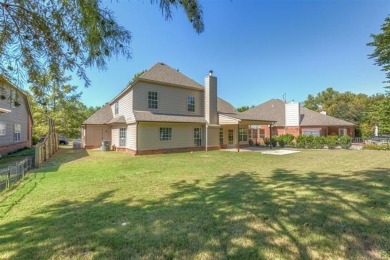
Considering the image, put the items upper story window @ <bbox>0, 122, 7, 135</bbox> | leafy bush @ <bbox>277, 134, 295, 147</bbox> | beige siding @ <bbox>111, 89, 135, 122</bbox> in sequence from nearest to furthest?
1. upper story window @ <bbox>0, 122, 7, 135</bbox>
2. beige siding @ <bbox>111, 89, 135, 122</bbox>
3. leafy bush @ <bbox>277, 134, 295, 147</bbox>

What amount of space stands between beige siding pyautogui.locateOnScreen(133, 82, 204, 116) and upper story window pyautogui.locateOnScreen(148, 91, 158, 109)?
25cm

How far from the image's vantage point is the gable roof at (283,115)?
28.8m

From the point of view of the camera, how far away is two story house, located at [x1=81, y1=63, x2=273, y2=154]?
1694 centimetres

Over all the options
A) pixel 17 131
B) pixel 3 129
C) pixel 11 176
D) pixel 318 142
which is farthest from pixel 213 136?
pixel 17 131

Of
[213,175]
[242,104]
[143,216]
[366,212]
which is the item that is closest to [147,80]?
[213,175]

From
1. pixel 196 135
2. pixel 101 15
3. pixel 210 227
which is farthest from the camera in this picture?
pixel 196 135

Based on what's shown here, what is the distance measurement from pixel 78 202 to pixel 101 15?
4.22 meters

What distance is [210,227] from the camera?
370cm

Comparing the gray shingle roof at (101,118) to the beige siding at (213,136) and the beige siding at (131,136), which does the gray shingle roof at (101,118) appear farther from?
the beige siding at (213,136)

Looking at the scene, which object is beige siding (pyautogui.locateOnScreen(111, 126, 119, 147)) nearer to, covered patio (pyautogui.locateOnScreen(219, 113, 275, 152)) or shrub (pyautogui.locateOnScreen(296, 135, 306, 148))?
covered patio (pyautogui.locateOnScreen(219, 113, 275, 152))

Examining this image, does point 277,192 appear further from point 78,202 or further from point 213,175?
point 78,202

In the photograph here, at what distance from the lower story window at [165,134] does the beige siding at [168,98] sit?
1.69m

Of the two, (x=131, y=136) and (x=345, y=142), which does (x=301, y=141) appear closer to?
(x=345, y=142)

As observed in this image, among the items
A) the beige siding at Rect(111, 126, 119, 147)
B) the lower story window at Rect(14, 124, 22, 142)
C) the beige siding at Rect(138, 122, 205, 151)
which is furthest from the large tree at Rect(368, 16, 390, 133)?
the lower story window at Rect(14, 124, 22, 142)
